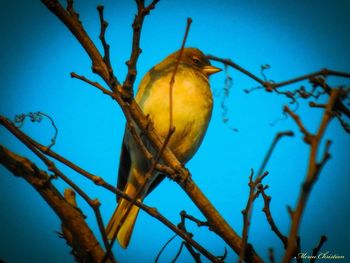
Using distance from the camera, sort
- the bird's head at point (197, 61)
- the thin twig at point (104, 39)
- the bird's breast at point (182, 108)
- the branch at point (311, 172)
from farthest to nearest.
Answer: the bird's head at point (197, 61) → the bird's breast at point (182, 108) → the thin twig at point (104, 39) → the branch at point (311, 172)

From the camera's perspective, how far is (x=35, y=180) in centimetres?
138

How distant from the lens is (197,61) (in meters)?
3.85

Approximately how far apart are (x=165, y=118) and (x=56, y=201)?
1614 mm

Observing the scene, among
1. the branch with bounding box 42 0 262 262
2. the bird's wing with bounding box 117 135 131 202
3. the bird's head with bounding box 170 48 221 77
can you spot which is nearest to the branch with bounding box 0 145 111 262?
the branch with bounding box 42 0 262 262

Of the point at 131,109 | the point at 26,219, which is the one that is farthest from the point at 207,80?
the point at 26,219

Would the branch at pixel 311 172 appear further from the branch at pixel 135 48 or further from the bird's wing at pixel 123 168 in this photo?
the bird's wing at pixel 123 168

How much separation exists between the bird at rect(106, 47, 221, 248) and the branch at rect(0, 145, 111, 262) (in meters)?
1.35

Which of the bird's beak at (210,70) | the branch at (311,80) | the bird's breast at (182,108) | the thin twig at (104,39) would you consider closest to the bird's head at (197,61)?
the bird's beak at (210,70)

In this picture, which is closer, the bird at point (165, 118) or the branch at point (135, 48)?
the branch at point (135, 48)

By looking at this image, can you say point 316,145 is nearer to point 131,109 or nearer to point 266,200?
point 266,200

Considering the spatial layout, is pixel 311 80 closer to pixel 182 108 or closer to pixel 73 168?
A: pixel 73 168

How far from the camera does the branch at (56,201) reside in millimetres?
1376

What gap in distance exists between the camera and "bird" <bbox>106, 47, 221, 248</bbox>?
2.98 meters

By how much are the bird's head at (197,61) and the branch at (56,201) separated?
2.47 m
